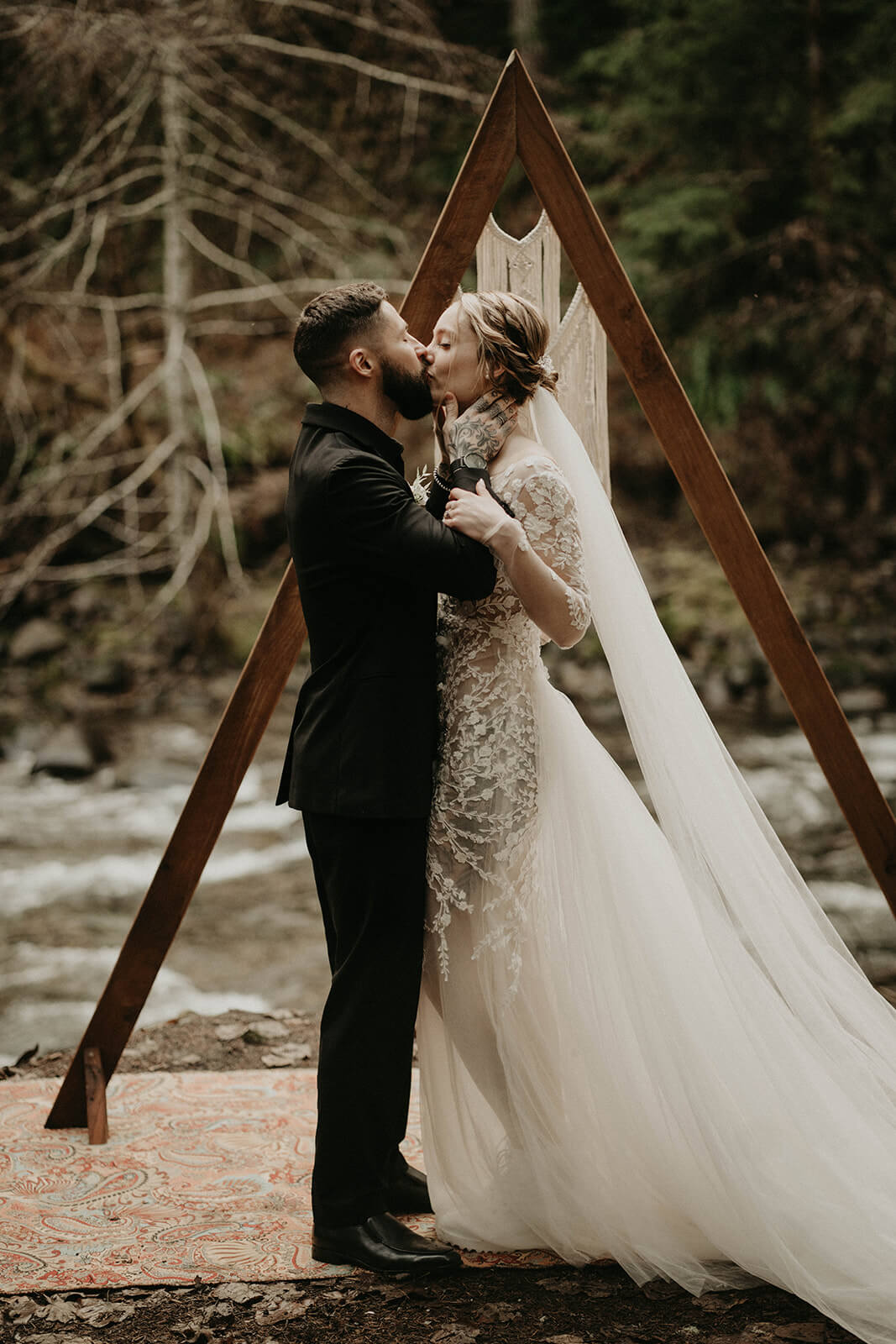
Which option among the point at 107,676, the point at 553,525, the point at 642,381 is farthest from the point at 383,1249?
the point at 107,676

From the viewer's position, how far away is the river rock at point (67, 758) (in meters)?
8.04

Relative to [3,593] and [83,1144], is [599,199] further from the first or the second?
[83,1144]

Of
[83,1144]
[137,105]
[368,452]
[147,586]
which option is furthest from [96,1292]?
[147,586]

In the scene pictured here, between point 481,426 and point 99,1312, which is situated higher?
point 481,426

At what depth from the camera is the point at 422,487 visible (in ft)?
8.43

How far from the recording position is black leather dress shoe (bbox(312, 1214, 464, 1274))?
2.22m

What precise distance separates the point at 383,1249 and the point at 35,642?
847 centimetres

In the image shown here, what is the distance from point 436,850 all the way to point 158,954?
962mm

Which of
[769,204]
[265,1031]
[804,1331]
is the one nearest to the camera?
[804,1331]

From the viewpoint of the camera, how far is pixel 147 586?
10.9m

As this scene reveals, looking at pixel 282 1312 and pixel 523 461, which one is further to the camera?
pixel 523 461

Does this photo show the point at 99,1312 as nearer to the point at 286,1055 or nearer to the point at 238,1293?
the point at 238,1293

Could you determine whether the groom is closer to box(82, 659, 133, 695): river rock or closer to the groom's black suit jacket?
the groom's black suit jacket

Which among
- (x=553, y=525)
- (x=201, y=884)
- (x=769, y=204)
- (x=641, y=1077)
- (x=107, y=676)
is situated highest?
(x=769, y=204)
